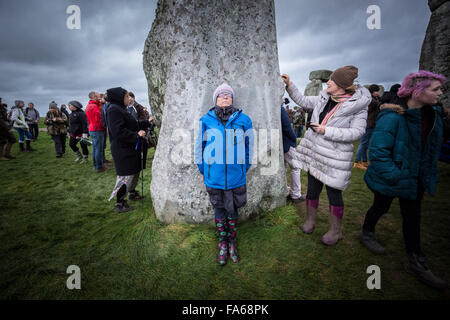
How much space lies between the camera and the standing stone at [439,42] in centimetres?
604

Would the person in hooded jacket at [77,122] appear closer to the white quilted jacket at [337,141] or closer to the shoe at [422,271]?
the white quilted jacket at [337,141]

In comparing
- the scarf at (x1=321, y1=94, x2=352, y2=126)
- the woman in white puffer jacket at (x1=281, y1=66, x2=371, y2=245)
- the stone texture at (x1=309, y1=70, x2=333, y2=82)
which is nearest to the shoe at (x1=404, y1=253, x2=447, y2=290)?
the woman in white puffer jacket at (x1=281, y1=66, x2=371, y2=245)

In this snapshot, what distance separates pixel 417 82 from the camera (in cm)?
198

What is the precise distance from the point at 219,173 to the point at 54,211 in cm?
369

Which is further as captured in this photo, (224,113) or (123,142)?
(123,142)

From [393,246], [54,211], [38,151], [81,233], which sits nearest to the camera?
[393,246]

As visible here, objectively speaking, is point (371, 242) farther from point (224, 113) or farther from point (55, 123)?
point (55, 123)

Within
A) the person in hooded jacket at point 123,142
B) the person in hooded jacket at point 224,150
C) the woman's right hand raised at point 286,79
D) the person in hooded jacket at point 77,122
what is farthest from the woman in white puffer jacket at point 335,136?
the person in hooded jacket at point 77,122

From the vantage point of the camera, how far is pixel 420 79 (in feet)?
6.46

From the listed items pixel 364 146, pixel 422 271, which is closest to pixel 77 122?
pixel 422 271

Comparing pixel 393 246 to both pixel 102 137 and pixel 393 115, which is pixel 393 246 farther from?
pixel 102 137

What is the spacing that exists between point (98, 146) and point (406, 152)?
7.11 metres

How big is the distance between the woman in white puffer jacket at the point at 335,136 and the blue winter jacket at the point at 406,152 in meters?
0.27
